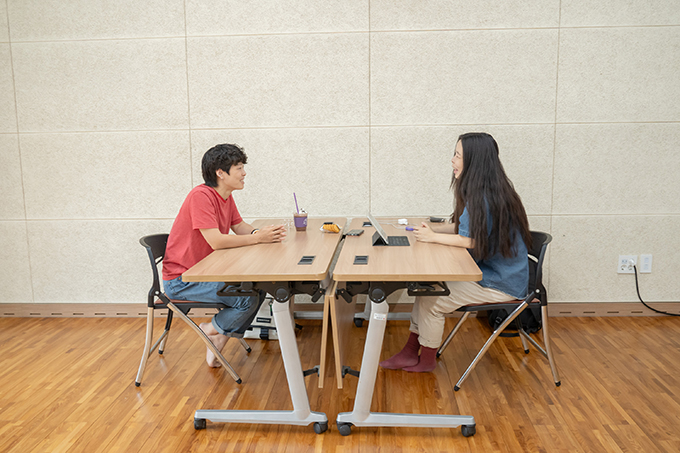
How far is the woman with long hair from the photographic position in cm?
259

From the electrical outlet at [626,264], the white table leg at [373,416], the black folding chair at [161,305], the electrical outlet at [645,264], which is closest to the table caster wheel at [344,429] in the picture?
the white table leg at [373,416]

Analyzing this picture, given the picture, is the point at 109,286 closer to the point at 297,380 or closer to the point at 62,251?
the point at 62,251

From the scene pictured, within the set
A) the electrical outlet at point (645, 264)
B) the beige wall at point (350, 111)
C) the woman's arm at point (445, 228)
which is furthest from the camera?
the electrical outlet at point (645, 264)

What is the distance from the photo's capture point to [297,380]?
234 cm

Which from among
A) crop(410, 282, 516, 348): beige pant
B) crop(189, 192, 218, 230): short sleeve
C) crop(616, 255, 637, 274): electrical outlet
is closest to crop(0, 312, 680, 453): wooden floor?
crop(410, 282, 516, 348): beige pant

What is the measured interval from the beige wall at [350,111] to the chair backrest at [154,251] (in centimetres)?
98

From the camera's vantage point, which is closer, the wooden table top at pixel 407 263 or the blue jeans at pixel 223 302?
the wooden table top at pixel 407 263

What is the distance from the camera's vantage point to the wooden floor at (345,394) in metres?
2.30

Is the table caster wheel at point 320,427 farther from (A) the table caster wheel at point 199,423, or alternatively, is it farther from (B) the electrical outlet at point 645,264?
(B) the electrical outlet at point 645,264

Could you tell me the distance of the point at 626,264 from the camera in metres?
3.81

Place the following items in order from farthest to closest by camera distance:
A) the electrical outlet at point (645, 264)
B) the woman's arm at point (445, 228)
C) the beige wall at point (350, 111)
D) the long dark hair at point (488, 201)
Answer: the electrical outlet at point (645, 264), the beige wall at point (350, 111), the woman's arm at point (445, 228), the long dark hair at point (488, 201)

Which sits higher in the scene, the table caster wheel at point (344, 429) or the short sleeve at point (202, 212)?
the short sleeve at point (202, 212)

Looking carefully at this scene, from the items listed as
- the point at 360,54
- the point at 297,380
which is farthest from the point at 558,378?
the point at 360,54

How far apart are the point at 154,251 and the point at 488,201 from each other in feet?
6.12
